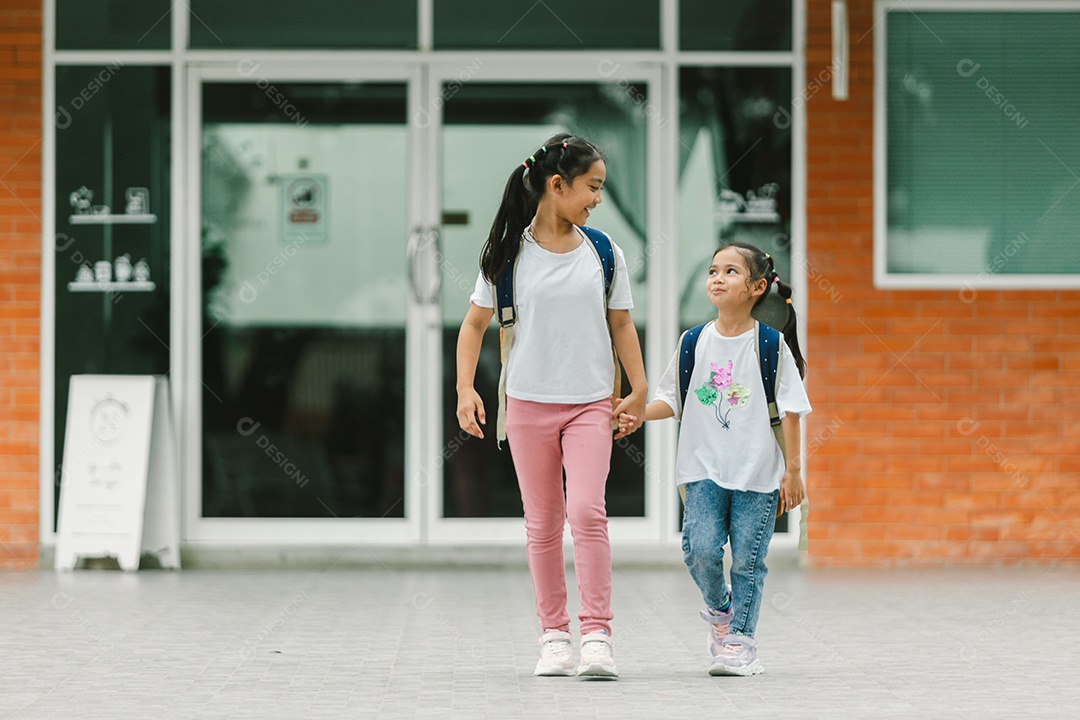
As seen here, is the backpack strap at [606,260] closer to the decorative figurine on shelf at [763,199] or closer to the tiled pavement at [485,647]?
the tiled pavement at [485,647]

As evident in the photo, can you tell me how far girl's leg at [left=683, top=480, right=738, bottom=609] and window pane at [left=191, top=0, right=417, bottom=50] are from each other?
4.10 metres

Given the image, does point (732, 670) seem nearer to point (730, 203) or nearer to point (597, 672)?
point (597, 672)

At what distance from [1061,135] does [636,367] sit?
431 cm

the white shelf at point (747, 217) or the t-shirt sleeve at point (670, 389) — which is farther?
the white shelf at point (747, 217)

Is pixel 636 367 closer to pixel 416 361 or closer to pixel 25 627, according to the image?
pixel 25 627

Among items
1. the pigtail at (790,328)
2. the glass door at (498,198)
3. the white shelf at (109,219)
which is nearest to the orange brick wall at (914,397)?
the glass door at (498,198)

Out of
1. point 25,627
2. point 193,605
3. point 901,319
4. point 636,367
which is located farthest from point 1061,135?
point 25,627

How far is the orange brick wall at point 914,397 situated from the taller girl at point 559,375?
343cm

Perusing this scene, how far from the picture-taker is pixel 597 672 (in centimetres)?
523

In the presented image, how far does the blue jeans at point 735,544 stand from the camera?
5.38 meters

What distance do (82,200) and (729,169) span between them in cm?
353

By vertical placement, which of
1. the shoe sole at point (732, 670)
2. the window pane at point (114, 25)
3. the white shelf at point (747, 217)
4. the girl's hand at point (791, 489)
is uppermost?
the window pane at point (114, 25)

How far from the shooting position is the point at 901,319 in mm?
8625

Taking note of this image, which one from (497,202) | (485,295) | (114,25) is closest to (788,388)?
(485,295)
